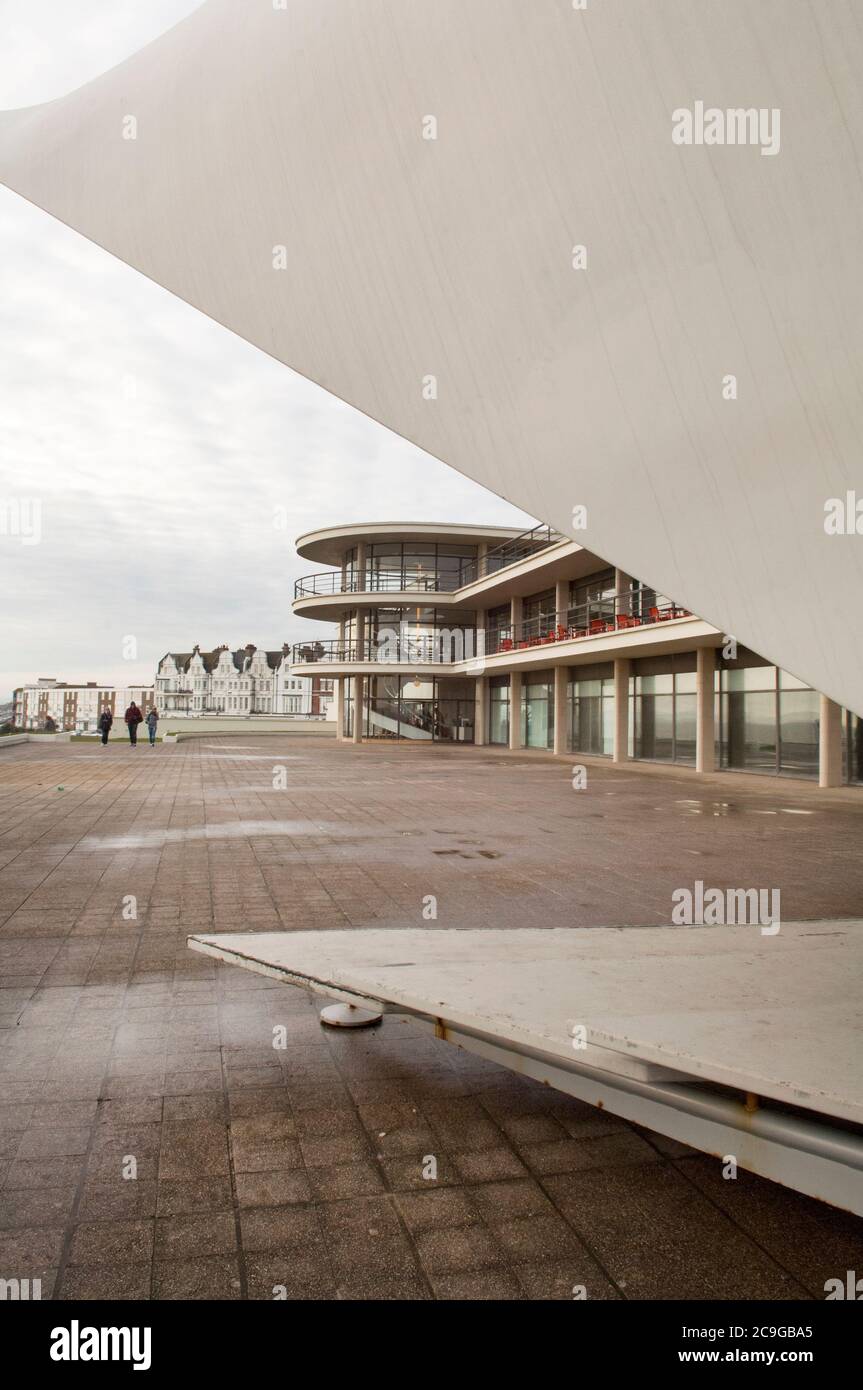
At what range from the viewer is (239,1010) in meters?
4.57

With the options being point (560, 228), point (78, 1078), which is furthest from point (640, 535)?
point (78, 1078)

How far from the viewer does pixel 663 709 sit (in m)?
26.6

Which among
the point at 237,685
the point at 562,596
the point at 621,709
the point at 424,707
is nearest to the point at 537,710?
the point at 562,596

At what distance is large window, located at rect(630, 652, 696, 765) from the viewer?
25.3m

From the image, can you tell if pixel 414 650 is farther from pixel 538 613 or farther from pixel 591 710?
pixel 591 710

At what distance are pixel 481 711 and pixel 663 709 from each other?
16756 mm

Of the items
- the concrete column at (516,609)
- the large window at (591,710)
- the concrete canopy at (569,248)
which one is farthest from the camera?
the concrete column at (516,609)

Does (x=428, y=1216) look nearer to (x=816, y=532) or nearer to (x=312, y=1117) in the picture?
(x=312, y=1117)

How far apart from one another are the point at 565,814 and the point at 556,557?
660 inches

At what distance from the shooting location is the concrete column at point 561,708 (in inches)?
1325

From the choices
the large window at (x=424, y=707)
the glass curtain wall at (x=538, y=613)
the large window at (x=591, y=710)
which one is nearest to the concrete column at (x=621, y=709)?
the large window at (x=591, y=710)

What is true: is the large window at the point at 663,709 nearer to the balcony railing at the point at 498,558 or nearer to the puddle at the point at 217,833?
the balcony railing at the point at 498,558

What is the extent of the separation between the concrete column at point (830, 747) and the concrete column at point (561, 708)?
1479 centimetres

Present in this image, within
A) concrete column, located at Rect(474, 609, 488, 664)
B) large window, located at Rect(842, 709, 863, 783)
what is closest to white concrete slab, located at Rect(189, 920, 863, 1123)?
large window, located at Rect(842, 709, 863, 783)
